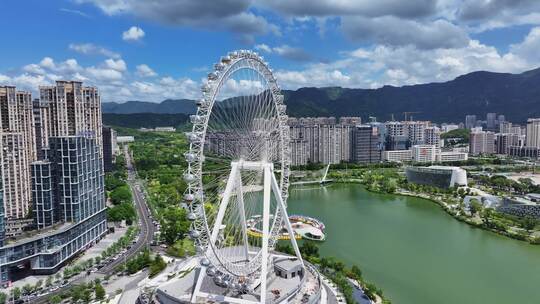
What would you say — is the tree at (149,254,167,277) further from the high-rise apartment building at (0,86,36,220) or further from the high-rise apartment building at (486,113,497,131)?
the high-rise apartment building at (486,113,497,131)

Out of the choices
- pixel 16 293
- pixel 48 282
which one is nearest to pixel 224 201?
pixel 16 293

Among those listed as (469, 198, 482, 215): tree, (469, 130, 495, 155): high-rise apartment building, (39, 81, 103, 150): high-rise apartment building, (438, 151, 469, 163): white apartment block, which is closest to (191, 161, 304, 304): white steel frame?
(39, 81, 103, 150): high-rise apartment building

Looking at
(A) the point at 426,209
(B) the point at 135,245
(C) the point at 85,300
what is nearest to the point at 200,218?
(C) the point at 85,300

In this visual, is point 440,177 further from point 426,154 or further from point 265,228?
point 265,228

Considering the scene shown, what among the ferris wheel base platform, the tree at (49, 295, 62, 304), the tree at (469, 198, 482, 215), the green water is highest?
the ferris wheel base platform

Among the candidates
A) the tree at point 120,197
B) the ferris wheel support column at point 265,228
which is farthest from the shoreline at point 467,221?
the tree at point 120,197

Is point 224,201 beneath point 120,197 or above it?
above
